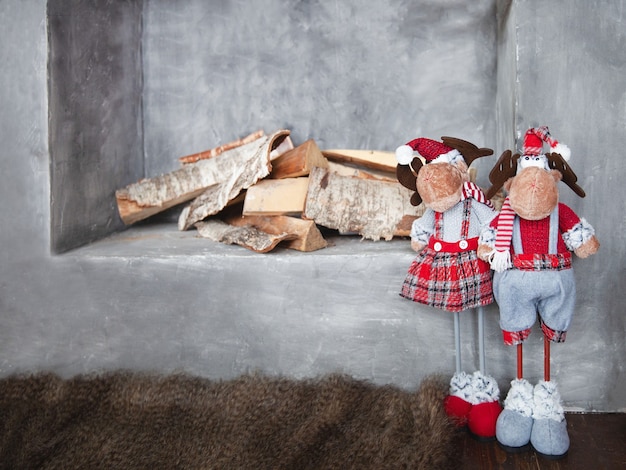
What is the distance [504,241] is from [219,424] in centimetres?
101

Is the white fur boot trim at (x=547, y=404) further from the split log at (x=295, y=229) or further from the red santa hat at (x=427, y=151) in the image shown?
the split log at (x=295, y=229)

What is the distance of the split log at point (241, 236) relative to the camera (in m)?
2.23

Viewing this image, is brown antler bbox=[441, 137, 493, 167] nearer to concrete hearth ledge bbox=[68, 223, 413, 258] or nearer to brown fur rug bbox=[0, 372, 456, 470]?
concrete hearth ledge bbox=[68, 223, 413, 258]

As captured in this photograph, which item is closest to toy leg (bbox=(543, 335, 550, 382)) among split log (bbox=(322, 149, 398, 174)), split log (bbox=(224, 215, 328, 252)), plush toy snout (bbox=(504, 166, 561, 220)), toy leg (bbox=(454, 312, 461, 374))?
toy leg (bbox=(454, 312, 461, 374))

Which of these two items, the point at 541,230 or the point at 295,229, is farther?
the point at 295,229

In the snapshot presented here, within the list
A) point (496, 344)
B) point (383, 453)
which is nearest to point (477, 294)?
point (496, 344)

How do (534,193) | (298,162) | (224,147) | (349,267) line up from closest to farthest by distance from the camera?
(534,193), (349,267), (298,162), (224,147)

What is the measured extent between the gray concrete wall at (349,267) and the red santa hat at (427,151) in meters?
0.28

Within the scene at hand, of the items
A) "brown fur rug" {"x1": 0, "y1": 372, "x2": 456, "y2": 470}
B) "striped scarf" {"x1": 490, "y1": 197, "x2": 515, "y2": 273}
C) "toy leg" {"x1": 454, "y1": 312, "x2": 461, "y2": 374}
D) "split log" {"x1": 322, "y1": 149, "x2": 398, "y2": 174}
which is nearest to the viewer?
"brown fur rug" {"x1": 0, "y1": 372, "x2": 456, "y2": 470}

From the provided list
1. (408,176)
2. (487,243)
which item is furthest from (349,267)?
(487,243)

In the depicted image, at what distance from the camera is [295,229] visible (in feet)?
7.54

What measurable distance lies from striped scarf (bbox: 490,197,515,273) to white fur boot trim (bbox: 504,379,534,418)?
372 mm

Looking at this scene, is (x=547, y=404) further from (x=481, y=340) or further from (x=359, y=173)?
(x=359, y=173)

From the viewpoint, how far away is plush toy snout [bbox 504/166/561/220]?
1797mm
